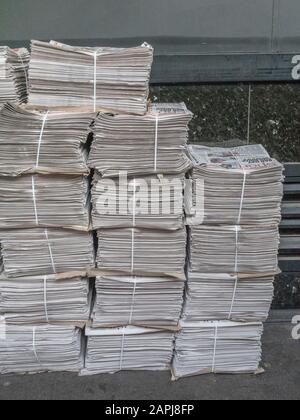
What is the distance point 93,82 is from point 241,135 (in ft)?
5.59

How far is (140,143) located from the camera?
9.83ft

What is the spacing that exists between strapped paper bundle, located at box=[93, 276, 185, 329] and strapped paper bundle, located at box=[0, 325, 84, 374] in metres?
0.24

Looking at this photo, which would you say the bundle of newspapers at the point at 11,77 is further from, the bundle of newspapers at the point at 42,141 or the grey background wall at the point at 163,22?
the grey background wall at the point at 163,22

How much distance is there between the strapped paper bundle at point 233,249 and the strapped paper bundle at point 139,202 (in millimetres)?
226

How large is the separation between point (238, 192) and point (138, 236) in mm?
691

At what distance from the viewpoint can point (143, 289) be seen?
3.33 metres

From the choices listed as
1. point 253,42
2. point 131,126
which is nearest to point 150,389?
point 131,126

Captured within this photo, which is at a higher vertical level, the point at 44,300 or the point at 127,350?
the point at 44,300

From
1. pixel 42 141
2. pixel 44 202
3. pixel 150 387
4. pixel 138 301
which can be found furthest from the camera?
pixel 150 387

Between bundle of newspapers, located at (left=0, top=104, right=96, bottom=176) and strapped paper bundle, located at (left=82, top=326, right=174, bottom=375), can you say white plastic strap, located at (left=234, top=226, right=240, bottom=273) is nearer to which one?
strapped paper bundle, located at (left=82, top=326, right=174, bottom=375)

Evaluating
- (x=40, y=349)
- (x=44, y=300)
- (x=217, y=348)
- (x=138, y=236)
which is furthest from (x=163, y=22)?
(x=40, y=349)

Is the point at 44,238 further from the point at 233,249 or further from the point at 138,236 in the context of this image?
the point at 233,249

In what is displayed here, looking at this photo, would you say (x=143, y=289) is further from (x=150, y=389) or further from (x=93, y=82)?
(x=93, y=82)

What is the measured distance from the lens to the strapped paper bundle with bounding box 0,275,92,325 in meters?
3.29
